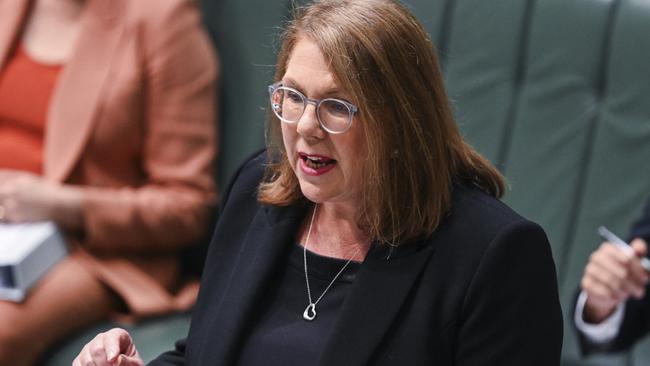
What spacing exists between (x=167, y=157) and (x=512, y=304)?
111 cm

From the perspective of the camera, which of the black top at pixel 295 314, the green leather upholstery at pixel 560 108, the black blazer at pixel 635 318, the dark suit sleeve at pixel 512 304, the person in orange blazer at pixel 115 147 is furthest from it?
the person in orange blazer at pixel 115 147

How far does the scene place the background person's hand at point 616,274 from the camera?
1.48 m

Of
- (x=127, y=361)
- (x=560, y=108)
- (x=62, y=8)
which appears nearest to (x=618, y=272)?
(x=560, y=108)

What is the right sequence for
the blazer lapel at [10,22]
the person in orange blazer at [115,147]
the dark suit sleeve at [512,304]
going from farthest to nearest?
1. the blazer lapel at [10,22]
2. the person in orange blazer at [115,147]
3. the dark suit sleeve at [512,304]

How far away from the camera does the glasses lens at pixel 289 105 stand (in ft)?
4.07

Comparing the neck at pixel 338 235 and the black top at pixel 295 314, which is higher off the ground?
the neck at pixel 338 235

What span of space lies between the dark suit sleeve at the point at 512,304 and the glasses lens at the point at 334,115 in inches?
8.6

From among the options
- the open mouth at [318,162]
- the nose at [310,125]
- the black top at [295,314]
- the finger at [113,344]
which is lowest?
the finger at [113,344]

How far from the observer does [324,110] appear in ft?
4.00

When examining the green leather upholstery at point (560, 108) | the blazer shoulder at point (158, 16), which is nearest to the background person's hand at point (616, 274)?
the green leather upholstery at point (560, 108)

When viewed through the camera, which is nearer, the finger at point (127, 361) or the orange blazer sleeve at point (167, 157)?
the finger at point (127, 361)

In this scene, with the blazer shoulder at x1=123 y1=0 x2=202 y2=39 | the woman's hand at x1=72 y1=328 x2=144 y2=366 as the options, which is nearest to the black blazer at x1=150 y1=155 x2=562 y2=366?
the woman's hand at x1=72 y1=328 x2=144 y2=366

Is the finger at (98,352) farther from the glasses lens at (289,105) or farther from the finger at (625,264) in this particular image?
the finger at (625,264)

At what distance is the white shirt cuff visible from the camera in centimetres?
166
